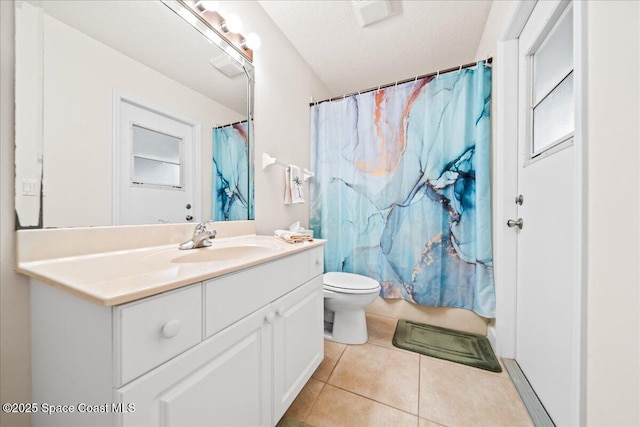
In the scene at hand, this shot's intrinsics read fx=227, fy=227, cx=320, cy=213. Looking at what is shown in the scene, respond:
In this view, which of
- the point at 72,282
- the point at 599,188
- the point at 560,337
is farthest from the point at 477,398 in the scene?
the point at 72,282

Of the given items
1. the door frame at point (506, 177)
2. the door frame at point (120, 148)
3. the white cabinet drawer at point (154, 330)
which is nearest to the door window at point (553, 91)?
the door frame at point (506, 177)

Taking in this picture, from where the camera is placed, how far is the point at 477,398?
111 centimetres

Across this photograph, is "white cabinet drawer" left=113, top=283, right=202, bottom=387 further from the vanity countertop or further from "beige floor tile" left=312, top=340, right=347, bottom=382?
"beige floor tile" left=312, top=340, right=347, bottom=382

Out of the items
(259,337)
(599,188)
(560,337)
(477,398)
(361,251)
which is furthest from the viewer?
(361,251)

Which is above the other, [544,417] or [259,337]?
[259,337]

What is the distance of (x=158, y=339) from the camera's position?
500 mm

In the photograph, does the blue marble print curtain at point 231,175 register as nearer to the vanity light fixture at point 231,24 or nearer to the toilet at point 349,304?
the vanity light fixture at point 231,24

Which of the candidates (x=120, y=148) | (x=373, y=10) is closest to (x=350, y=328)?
(x=120, y=148)

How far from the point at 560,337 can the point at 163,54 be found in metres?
2.05

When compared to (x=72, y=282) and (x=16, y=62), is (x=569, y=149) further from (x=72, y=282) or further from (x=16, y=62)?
(x=16, y=62)

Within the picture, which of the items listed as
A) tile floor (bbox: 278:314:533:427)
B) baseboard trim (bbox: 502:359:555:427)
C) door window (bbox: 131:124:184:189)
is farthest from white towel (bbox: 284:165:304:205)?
baseboard trim (bbox: 502:359:555:427)

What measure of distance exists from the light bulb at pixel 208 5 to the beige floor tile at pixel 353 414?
203 cm

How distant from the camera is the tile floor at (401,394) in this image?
101 centimetres

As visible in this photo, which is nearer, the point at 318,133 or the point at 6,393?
the point at 6,393
